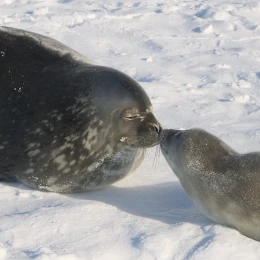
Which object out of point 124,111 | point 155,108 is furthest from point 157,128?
point 155,108

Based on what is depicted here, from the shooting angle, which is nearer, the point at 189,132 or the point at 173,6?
the point at 189,132

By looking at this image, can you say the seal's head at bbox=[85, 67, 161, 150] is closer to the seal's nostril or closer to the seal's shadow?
the seal's nostril

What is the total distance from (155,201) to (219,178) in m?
0.42

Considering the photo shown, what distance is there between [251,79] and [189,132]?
8.13ft

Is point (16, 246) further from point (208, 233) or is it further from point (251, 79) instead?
point (251, 79)

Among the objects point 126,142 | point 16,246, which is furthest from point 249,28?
point 16,246

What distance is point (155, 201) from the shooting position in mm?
3527

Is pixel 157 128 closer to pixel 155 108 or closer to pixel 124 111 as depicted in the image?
pixel 124 111

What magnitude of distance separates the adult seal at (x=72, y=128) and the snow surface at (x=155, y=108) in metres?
0.12

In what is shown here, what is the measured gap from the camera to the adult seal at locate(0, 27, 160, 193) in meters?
3.65

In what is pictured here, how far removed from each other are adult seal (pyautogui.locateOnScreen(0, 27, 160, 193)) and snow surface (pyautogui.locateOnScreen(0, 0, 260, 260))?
0.12 m

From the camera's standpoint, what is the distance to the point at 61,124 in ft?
12.1

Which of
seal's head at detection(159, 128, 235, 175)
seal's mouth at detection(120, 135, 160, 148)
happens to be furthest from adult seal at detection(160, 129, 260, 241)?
seal's mouth at detection(120, 135, 160, 148)

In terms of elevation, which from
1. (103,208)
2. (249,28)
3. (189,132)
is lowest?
(249,28)
